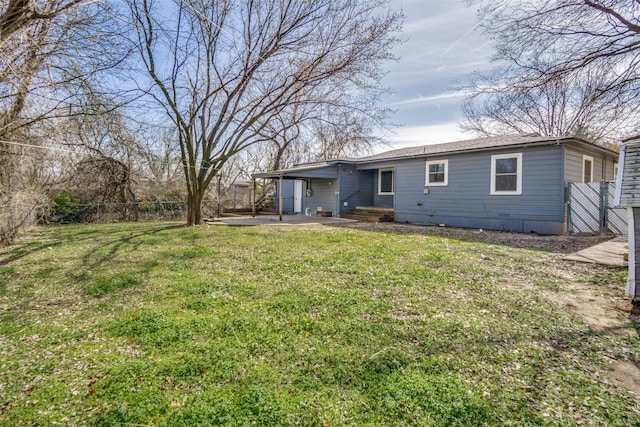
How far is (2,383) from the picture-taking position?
7.60 feet

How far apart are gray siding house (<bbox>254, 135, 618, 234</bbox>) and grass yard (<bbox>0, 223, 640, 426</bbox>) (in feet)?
16.3

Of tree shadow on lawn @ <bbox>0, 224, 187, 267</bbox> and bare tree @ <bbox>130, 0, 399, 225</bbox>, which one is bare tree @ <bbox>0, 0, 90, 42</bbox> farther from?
bare tree @ <bbox>130, 0, 399, 225</bbox>

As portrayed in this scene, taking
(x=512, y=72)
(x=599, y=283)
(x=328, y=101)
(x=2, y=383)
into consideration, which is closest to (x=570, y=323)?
(x=599, y=283)

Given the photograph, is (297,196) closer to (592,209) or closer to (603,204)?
(592,209)

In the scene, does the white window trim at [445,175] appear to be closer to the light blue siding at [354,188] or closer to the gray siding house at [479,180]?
the gray siding house at [479,180]

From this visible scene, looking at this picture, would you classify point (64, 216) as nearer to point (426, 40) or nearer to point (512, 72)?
point (426, 40)

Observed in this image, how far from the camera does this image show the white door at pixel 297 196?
1853 centimetres

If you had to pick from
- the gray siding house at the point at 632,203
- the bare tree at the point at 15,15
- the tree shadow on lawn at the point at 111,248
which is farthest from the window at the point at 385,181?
the bare tree at the point at 15,15

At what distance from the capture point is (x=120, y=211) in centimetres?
1484

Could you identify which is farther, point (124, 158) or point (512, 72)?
point (124, 158)

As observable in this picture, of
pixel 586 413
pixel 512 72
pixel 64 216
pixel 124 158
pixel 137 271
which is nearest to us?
pixel 586 413

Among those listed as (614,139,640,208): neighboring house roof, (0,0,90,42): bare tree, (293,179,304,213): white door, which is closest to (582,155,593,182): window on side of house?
(614,139,640,208): neighboring house roof

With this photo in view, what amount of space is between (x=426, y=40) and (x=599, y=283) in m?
8.20

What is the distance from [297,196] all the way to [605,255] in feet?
47.6
